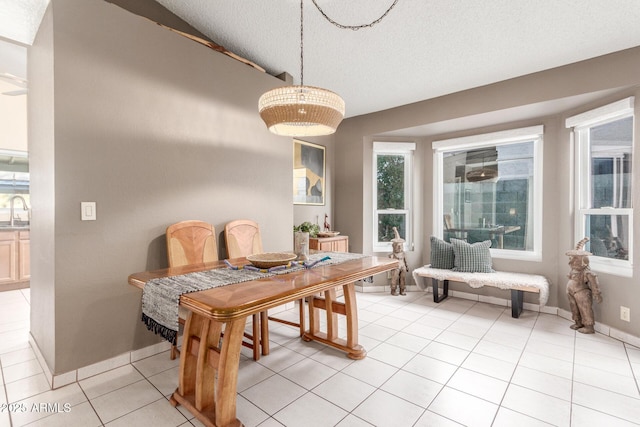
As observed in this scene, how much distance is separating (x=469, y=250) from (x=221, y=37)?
3.82 meters

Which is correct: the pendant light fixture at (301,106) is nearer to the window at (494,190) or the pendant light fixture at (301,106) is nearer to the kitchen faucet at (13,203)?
the window at (494,190)

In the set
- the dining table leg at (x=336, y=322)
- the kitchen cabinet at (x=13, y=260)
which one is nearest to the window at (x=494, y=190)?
the dining table leg at (x=336, y=322)

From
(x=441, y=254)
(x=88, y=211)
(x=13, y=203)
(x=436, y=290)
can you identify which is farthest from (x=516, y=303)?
(x=13, y=203)

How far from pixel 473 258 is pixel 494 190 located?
1035 millimetres

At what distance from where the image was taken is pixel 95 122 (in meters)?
2.15

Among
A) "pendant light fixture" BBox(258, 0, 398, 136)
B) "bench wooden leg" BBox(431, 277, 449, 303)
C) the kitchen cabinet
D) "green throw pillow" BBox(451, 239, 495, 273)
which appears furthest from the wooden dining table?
the kitchen cabinet

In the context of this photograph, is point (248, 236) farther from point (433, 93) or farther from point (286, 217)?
point (433, 93)

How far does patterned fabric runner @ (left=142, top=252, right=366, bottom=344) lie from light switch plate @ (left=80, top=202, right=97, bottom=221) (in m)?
0.81

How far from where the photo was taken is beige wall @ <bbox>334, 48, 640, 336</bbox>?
2.85m

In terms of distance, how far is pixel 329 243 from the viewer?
4.04m

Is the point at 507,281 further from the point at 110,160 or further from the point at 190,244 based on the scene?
the point at 110,160

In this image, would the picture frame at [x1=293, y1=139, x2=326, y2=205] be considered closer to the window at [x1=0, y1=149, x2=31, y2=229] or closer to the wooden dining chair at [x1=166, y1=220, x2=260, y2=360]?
the wooden dining chair at [x1=166, y1=220, x2=260, y2=360]

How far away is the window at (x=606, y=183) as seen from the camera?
288 centimetres

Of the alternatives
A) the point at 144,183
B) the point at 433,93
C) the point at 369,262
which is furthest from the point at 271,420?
the point at 433,93
